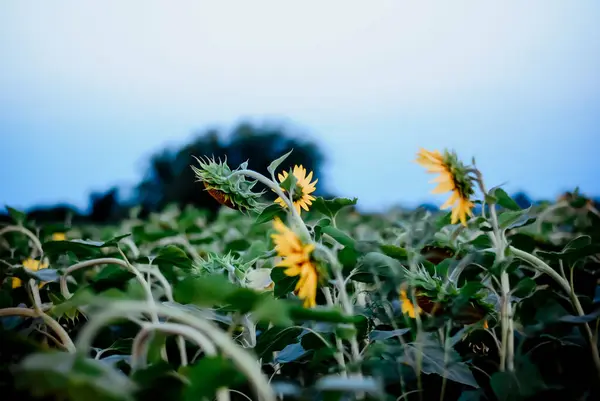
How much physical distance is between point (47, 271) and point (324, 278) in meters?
0.75

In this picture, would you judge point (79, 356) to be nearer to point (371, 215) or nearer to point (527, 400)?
point (527, 400)

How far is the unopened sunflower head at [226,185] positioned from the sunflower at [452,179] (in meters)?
0.34

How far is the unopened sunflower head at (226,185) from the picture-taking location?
41.1 inches

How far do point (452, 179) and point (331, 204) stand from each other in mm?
283

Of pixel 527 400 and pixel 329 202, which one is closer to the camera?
pixel 527 400

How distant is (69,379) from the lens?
0.51 metres

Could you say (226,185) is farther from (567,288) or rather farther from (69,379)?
(567,288)

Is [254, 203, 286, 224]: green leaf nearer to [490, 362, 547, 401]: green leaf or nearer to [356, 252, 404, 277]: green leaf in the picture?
[356, 252, 404, 277]: green leaf

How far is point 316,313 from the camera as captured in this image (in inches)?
26.2

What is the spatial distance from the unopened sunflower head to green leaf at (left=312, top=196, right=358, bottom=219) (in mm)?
127

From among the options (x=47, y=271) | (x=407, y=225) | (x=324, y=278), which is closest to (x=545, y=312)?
(x=407, y=225)

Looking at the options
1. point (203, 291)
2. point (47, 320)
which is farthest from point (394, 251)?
point (47, 320)

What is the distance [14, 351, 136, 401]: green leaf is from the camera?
0.50 meters

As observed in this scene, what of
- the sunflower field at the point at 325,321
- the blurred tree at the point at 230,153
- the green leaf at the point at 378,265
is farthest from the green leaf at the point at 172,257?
the blurred tree at the point at 230,153
